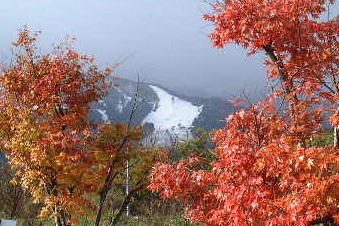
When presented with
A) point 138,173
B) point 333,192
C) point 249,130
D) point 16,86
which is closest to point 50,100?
point 16,86

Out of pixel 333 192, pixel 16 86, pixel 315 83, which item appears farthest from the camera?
pixel 16 86

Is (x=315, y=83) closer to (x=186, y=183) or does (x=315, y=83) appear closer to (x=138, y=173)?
(x=186, y=183)

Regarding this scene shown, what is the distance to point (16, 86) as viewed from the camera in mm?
14555

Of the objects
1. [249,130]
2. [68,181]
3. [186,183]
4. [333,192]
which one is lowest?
[68,181]

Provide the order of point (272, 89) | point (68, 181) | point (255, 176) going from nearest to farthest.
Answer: point (255, 176) → point (272, 89) → point (68, 181)

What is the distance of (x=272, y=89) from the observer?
12.0 meters

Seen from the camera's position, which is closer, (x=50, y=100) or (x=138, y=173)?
(x=50, y=100)

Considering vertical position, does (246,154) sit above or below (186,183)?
above

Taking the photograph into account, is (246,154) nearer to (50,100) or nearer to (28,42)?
(50,100)

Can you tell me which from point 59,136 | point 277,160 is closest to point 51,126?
point 59,136

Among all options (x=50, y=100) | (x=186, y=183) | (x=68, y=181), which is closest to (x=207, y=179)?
(x=186, y=183)

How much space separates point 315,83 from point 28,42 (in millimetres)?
9498

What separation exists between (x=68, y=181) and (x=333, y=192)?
26.5 ft

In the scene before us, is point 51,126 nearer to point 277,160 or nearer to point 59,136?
point 59,136
